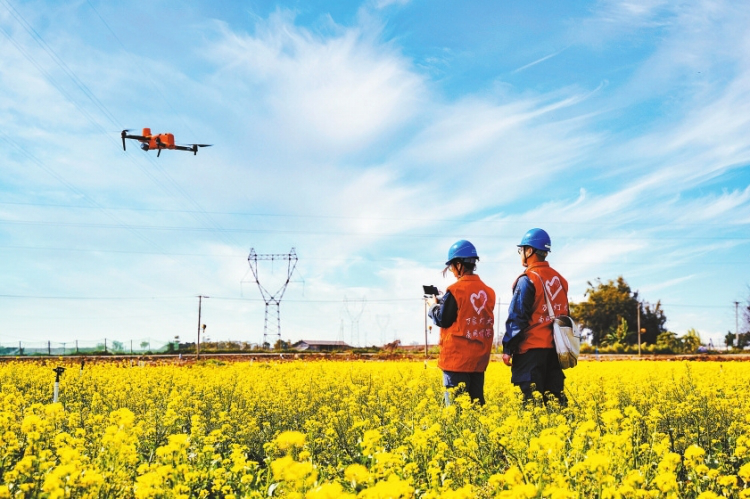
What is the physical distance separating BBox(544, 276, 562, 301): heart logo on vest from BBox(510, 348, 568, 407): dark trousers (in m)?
0.46

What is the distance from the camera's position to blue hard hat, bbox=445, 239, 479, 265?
552 centimetres

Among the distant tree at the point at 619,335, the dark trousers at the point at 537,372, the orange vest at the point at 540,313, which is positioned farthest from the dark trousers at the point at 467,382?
the distant tree at the point at 619,335

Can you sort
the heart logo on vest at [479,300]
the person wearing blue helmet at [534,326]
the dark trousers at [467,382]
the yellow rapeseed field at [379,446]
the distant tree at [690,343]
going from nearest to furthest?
1. the yellow rapeseed field at [379,446]
2. the person wearing blue helmet at [534,326]
3. the heart logo on vest at [479,300]
4. the dark trousers at [467,382]
5. the distant tree at [690,343]

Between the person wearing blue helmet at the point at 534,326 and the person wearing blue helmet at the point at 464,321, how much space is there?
22 centimetres

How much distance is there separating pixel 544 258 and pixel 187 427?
13.4 feet

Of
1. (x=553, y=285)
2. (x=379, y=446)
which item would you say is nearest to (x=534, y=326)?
(x=553, y=285)

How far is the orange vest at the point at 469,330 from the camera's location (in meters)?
5.38

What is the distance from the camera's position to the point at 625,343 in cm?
4459

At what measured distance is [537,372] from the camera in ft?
17.6

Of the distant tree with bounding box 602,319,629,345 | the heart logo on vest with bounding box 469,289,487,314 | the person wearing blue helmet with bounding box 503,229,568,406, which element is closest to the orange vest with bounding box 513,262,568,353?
the person wearing blue helmet with bounding box 503,229,568,406

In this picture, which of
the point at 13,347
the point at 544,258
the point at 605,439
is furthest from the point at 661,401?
the point at 13,347

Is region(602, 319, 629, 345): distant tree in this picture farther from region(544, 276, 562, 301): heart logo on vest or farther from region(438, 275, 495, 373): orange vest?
region(438, 275, 495, 373): orange vest

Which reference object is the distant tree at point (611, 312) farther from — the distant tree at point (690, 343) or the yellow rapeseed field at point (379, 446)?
the yellow rapeseed field at point (379, 446)

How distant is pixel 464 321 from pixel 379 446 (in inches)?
63.1
